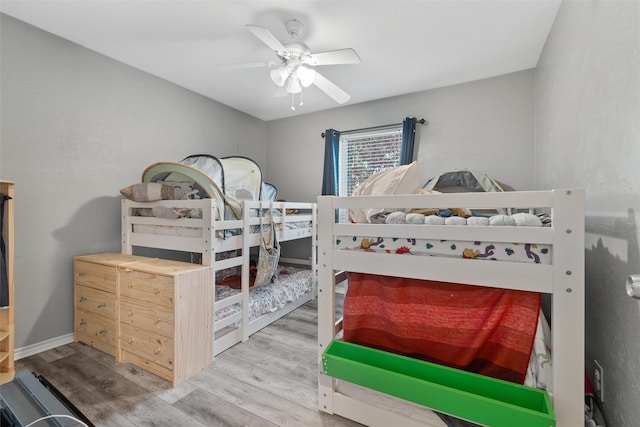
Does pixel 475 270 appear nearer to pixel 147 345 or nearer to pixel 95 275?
pixel 147 345

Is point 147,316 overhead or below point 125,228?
below

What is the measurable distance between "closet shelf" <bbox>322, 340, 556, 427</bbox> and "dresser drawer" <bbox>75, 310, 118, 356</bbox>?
1.72m

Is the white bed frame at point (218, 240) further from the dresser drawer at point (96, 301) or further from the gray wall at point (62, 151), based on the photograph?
the dresser drawer at point (96, 301)

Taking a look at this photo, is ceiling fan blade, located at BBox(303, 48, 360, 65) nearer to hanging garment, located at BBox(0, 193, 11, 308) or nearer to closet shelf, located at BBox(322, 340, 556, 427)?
closet shelf, located at BBox(322, 340, 556, 427)

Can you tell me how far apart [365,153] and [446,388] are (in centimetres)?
301

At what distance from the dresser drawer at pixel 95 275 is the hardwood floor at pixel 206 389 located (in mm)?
519

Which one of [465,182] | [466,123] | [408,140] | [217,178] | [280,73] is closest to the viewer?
[280,73]

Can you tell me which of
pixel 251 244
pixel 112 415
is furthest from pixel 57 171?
pixel 112 415

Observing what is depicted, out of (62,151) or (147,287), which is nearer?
(147,287)

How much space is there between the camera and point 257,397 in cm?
168

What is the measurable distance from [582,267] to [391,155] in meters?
2.69

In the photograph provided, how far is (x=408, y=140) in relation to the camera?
3.24 meters

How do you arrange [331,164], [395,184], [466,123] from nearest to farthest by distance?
[395,184]
[466,123]
[331,164]

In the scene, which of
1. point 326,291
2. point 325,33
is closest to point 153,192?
point 326,291
